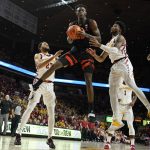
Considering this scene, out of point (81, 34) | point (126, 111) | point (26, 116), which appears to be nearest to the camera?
point (81, 34)

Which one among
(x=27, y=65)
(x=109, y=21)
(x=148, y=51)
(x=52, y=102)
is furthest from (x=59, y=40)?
(x=52, y=102)

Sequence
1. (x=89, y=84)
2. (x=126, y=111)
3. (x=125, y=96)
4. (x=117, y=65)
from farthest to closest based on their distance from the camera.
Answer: (x=125, y=96)
(x=126, y=111)
(x=117, y=65)
(x=89, y=84)

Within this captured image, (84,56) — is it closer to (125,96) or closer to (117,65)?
(117,65)

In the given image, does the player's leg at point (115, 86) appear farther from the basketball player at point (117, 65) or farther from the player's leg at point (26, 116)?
the player's leg at point (26, 116)

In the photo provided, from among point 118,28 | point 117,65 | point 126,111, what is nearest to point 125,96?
point 126,111

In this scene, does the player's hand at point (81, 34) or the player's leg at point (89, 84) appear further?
the player's leg at point (89, 84)

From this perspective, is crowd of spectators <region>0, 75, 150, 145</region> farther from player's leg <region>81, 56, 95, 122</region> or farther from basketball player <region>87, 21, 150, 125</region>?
player's leg <region>81, 56, 95, 122</region>

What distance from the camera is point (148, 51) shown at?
31.2 metres

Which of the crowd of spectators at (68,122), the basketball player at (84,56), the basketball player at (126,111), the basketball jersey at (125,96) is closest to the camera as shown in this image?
the basketball player at (84,56)

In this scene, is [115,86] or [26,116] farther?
[26,116]

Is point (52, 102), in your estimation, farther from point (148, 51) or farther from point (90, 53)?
point (148, 51)

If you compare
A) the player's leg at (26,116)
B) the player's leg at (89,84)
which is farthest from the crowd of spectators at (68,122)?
the player's leg at (89,84)

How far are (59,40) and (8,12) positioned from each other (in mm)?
10093

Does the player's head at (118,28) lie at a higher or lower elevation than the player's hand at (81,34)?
higher
